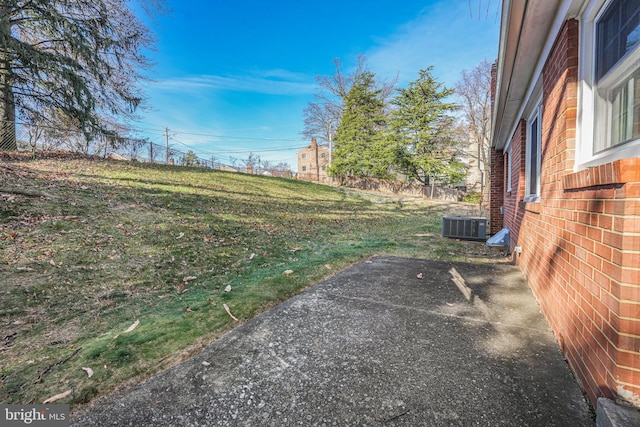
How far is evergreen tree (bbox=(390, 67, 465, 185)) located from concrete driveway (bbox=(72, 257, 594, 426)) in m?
21.2

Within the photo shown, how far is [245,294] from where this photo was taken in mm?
3406

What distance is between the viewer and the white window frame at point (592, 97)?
1.86m

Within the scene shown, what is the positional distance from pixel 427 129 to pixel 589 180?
22856mm

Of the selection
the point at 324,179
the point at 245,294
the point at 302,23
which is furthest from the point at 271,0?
the point at 324,179

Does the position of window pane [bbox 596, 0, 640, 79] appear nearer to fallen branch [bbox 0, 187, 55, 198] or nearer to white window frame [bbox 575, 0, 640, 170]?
white window frame [bbox 575, 0, 640, 170]

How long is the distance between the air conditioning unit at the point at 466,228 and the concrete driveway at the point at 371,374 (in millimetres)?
4874

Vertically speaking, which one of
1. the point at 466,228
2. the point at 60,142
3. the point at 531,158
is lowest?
the point at 466,228

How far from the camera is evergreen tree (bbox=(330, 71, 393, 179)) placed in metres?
25.6

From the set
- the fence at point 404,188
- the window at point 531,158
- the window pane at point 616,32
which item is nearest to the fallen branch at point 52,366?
the window pane at point 616,32

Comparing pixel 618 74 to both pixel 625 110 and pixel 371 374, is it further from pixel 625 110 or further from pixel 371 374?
pixel 371 374

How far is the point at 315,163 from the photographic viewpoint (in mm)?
35969

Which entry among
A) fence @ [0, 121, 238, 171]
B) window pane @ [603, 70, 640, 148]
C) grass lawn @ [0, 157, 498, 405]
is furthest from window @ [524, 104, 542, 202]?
fence @ [0, 121, 238, 171]

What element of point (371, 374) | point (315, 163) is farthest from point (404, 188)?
point (371, 374)

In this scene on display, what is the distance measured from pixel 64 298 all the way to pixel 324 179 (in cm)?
2853
